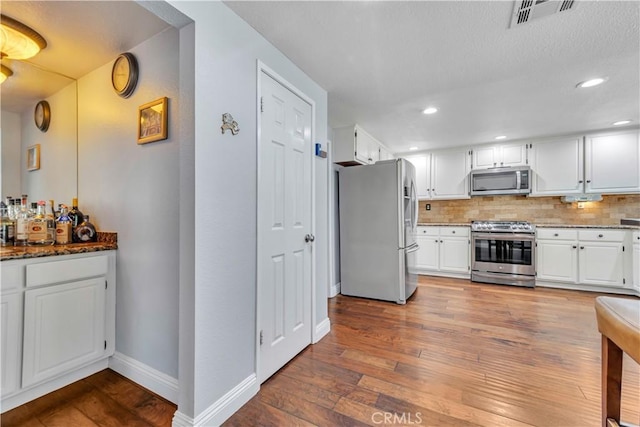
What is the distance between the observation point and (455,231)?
4.38 m

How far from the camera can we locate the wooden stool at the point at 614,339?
815mm

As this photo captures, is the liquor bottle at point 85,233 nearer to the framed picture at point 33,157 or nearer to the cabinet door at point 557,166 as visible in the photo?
the framed picture at point 33,157

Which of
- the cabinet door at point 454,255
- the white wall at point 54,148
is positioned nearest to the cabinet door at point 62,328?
the white wall at point 54,148

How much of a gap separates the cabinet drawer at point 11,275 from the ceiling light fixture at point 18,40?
1.24m

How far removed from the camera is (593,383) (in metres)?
1.66

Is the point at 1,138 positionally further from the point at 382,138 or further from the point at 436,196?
the point at 436,196

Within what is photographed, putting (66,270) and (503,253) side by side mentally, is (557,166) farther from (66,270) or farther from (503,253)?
(66,270)

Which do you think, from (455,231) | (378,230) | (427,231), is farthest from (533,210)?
(378,230)

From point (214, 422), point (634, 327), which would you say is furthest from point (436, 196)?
point (214, 422)

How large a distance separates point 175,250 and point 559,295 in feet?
14.7

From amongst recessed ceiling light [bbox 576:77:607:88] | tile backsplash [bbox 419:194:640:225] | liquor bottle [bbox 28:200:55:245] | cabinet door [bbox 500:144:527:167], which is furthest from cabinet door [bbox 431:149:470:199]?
liquor bottle [bbox 28:200:55:245]

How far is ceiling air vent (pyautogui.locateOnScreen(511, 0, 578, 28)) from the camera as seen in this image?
1407 millimetres

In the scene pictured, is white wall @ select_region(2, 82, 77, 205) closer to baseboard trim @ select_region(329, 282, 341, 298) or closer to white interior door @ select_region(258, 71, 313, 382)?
white interior door @ select_region(258, 71, 313, 382)
